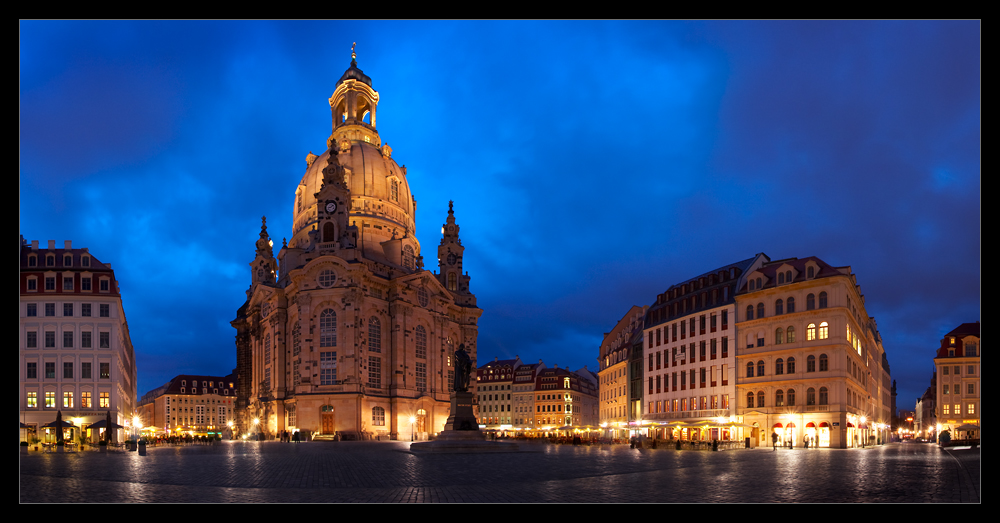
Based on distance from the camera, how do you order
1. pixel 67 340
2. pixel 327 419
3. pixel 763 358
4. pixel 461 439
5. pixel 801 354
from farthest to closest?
pixel 327 419 → pixel 67 340 → pixel 763 358 → pixel 801 354 → pixel 461 439

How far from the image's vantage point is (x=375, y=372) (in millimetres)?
88938

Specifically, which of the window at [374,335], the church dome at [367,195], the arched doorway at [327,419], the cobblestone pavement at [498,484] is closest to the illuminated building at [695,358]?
the window at [374,335]

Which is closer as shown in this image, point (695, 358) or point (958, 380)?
point (695, 358)

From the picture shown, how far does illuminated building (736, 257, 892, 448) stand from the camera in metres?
62.4

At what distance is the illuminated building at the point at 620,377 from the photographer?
94.5 metres

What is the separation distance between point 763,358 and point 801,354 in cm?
399

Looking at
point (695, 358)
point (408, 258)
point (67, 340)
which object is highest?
point (408, 258)

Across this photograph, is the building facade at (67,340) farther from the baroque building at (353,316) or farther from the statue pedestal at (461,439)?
the statue pedestal at (461,439)

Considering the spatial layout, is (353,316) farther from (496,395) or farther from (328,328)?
(496,395)

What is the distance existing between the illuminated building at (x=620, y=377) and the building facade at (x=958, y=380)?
41095 millimetres

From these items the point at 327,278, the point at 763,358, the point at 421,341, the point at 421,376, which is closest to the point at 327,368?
the point at 327,278

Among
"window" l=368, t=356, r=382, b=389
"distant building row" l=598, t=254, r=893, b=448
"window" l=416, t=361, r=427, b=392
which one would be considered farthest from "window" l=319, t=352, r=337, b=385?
"distant building row" l=598, t=254, r=893, b=448

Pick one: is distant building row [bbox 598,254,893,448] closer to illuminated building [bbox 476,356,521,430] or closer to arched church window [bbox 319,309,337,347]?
arched church window [bbox 319,309,337,347]

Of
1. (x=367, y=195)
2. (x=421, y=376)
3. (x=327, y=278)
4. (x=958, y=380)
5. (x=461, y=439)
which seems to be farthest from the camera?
(x=367, y=195)
